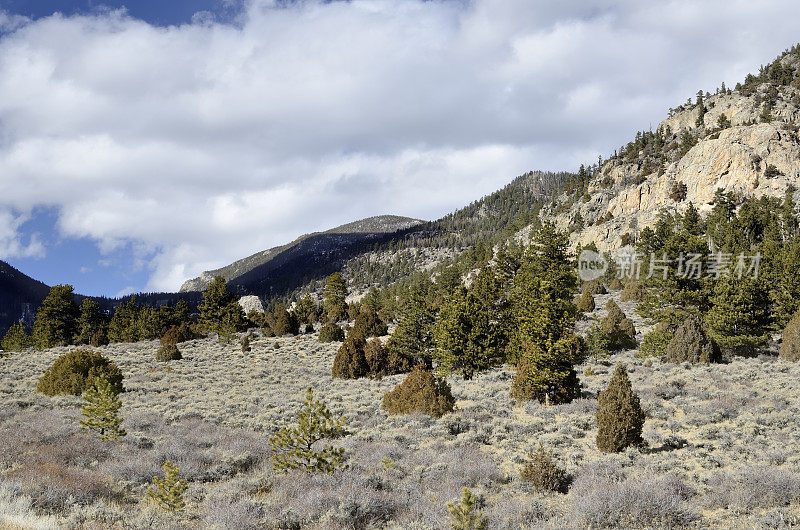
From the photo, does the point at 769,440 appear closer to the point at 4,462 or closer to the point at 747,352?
the point at 747,352

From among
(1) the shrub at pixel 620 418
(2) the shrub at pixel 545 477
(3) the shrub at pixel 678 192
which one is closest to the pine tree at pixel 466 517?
(2) the shrub at pixel 545 477

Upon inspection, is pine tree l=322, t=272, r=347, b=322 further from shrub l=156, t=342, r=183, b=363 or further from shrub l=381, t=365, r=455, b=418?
shrub l=381, t=365, r=455, b=418

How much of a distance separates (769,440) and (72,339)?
2661 inches

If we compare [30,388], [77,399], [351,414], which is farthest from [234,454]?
[30,388]

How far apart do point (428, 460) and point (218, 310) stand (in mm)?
46668

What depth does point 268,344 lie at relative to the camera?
4750cm

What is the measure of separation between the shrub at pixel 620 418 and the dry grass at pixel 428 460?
46 centimetres

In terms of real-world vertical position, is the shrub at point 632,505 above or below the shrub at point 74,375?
below

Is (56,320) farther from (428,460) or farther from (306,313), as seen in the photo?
(428,460)

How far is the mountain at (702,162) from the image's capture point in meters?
85.5

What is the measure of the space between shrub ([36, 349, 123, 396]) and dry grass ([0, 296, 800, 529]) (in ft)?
4.21

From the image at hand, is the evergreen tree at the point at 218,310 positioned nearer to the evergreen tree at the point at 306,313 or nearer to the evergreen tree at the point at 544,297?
the evergreen tree at the point at 306,313

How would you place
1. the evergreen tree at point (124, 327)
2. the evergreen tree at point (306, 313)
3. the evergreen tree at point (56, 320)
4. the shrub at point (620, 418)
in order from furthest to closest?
the evergreen tree at point (306, 313), the evergreen tree at point (124, 327), the evergreen tree at point (56, 320), the shrub at point (620, 418)

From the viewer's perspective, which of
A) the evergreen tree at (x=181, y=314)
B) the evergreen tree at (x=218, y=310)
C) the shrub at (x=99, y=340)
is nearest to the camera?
the shrub at (x=99, y=340)
